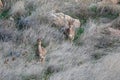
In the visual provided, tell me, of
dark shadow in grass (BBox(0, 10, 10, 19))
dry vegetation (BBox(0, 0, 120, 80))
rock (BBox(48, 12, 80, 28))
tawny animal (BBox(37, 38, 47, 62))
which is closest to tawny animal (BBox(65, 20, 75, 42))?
dry vegetation (BBox(0, 0, 120, 80))

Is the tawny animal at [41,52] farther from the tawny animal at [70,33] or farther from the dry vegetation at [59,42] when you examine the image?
the tawny animal at [70,33]

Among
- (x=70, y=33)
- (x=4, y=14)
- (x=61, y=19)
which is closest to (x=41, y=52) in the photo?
(x=70, y=33)

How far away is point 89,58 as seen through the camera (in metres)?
6.81

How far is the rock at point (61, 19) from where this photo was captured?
8531 millimetres

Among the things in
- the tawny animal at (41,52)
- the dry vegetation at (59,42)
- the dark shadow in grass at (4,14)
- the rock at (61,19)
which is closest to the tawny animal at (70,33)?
the dry vegetation at (59,42)

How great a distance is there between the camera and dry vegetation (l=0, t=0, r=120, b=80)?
19.6ft

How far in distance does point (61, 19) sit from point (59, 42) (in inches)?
42.4

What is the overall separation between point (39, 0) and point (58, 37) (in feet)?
7.95

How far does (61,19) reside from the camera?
28.2ft

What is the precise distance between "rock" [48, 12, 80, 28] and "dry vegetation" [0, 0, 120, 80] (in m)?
0.10

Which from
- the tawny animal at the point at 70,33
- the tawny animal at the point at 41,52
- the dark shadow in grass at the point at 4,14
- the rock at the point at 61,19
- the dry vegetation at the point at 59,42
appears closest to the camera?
the dry vegetation at the point at 59,42

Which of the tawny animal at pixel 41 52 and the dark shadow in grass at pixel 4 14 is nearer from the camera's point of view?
the tawny animal at pixel 41 52

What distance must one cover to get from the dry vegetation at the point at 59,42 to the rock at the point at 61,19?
0.10 meters

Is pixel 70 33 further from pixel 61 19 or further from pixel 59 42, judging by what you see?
pixel 61 19
